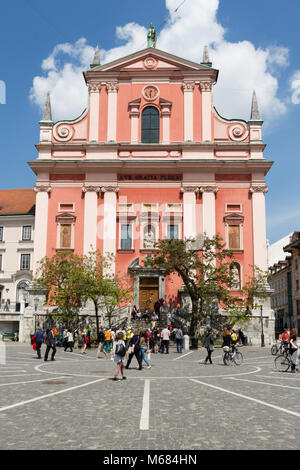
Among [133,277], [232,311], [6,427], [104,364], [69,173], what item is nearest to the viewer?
[6,427]

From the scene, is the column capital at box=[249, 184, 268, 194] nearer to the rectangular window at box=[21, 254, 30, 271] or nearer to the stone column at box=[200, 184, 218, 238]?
the stone column at box=[200, 184, 218, 238]

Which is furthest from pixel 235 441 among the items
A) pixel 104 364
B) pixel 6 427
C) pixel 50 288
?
pixel 50 288

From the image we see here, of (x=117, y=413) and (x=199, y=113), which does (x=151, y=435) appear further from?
(x=199, y=113)

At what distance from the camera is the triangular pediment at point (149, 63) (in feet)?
137

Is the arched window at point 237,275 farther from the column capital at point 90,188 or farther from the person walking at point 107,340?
the person walking at point 107,340

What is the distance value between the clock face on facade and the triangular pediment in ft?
5.61

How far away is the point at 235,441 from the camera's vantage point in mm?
7105

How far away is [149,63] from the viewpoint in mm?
42469

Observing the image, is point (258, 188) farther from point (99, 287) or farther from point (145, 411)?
point (145, 411)

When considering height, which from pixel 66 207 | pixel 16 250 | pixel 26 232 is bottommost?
pixel 16 250

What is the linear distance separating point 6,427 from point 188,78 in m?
38.5

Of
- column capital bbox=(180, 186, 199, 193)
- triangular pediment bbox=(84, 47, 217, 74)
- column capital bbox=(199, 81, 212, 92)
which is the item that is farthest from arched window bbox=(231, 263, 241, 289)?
triangular pediment bbox=(84, 47, 217, 74)

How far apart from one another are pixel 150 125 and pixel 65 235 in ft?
40.7

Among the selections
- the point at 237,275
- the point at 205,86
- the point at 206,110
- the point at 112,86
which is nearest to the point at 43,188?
the point at 112,86
